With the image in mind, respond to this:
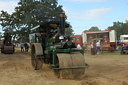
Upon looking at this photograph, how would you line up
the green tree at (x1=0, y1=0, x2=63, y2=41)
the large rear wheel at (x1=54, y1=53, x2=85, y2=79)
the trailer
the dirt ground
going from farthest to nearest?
the green tree at (x1=0, y1=0, x2=63, y2=41) < the trailer < the large rear wheel at (x1=54, y1=53, x2=85, y2=79) < the dirt ground

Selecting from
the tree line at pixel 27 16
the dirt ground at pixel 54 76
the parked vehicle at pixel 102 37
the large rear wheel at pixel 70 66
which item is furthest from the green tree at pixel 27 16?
the large rear wheel at pixel 70 66

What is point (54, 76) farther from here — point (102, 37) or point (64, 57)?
point (102, 37)

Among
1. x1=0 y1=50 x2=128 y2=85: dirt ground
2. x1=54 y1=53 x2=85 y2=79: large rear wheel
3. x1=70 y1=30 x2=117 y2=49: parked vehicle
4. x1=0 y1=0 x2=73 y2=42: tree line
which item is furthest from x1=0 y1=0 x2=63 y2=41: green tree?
x1=54 y1=53 x2=85 y2=79: large rear wheel

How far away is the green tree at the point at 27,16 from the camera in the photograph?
69.8ft

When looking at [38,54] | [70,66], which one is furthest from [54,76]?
[38,54]

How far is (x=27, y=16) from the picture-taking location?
71.0 feet

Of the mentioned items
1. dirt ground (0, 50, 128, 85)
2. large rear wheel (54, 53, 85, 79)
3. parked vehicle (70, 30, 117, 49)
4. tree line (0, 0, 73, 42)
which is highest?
tree line (0, 0, 73, 42)

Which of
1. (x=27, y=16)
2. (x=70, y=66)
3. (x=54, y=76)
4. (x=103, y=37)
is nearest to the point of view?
(x=70, y=66)

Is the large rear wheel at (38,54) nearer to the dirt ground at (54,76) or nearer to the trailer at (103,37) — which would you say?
the dirt ground at (54,76)

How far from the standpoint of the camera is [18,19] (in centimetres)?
2231

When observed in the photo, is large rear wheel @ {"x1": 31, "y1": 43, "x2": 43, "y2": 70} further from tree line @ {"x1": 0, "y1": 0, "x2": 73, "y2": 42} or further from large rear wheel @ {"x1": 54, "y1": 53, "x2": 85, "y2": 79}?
tree line @ {"x1": 0, "y1": 0, "x2": 73, "y2": 42}

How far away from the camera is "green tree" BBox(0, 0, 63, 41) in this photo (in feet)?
69.8

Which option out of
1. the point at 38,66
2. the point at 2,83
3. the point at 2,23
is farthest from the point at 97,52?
the point at 2,23

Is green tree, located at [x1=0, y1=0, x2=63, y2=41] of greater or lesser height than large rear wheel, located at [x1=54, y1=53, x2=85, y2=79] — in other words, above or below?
above
